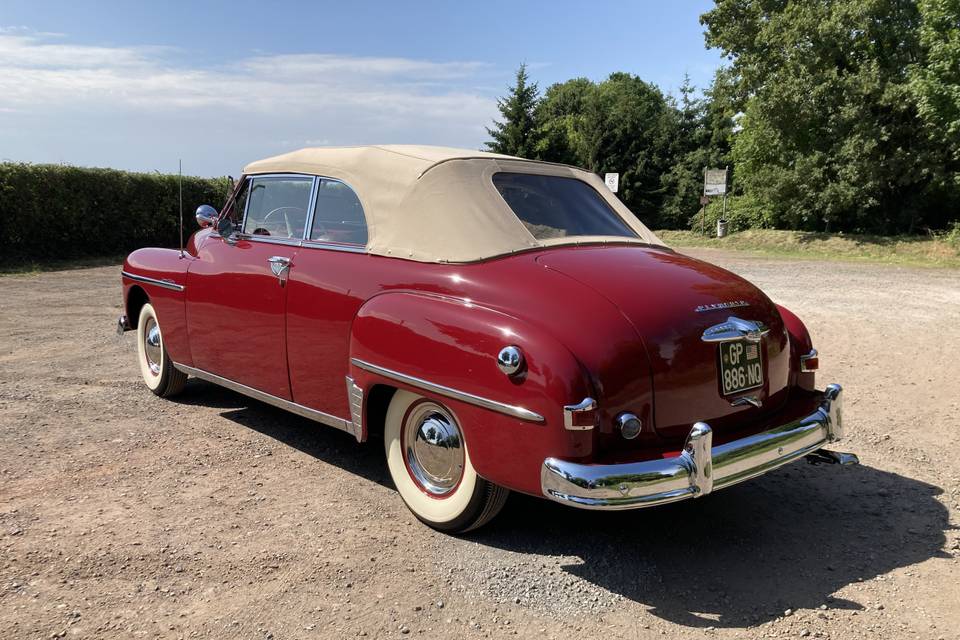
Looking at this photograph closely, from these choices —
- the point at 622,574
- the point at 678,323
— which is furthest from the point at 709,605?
the point at 678,323

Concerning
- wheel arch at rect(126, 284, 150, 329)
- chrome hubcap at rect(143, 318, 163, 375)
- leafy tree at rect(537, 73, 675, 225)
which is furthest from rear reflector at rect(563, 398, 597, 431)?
leafy tree at rect(537, 73, 675, 225)

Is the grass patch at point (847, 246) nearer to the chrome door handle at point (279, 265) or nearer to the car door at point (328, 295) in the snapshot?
the car door at point (328, 295)

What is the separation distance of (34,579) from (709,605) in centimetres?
268

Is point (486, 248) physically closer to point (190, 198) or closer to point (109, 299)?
point (109, 299)

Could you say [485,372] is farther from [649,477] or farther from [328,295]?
[328,295]

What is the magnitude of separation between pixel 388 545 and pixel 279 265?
172 centimetres

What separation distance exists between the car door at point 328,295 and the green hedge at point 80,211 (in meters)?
14.2

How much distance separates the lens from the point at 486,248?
338cm

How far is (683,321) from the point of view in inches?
119

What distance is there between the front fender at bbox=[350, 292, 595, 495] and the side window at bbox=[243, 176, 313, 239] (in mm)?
1139

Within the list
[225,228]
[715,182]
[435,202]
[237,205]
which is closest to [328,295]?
[435,202]

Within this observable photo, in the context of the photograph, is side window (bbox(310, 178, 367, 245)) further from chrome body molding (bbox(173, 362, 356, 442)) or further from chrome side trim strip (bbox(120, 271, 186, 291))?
chrome side trim strip (bbox(120, 271, 186, 291))

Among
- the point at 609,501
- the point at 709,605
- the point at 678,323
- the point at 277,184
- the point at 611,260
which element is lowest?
the point at 709,605

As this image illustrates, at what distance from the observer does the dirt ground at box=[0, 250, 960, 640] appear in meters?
2.66
